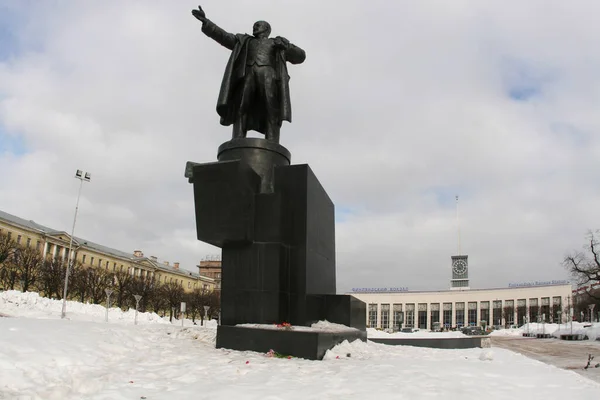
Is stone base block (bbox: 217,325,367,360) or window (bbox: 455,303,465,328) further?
window (bbox: 455,303,465,328)

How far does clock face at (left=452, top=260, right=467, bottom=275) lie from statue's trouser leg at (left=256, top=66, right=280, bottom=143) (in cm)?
11279

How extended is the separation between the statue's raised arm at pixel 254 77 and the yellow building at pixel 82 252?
5397 centimetres

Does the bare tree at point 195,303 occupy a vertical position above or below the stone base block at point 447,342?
below

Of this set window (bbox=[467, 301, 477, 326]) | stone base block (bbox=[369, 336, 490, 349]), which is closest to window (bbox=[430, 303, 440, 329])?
window (bbox=[467, 301, 477, 326])

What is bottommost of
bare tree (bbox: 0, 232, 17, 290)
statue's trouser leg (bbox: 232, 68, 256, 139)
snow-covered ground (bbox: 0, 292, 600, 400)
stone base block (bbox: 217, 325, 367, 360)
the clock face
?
snow-covered ground (bbox: 0, 292, 600, 400)

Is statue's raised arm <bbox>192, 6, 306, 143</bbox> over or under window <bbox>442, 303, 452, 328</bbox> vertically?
over

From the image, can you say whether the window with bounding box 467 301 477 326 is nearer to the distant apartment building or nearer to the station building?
the station building

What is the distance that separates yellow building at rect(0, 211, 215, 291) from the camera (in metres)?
66.1

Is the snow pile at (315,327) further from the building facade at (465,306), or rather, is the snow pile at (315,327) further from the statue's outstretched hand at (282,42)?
the building facade at (465,306)

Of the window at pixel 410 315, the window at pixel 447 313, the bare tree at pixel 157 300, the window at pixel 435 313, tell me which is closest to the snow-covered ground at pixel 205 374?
the bare tree at pixel 157 300

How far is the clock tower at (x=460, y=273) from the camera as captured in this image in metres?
115

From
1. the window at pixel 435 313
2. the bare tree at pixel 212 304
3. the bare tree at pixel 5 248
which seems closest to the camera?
the bare tree at pixel 5 248

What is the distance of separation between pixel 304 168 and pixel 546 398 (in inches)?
213

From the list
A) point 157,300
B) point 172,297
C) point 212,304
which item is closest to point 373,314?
point 212,304
